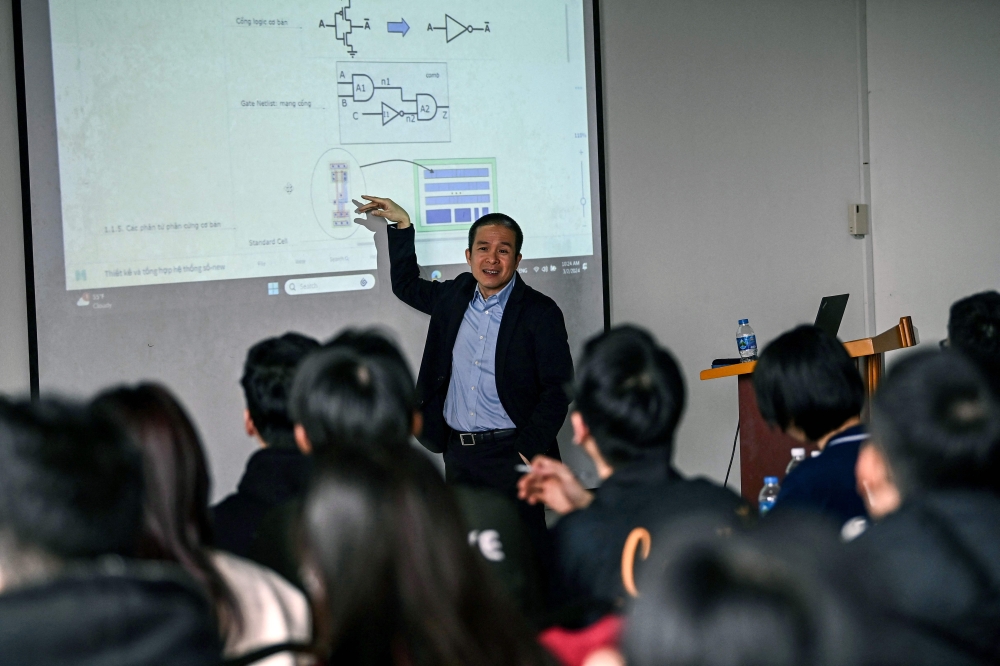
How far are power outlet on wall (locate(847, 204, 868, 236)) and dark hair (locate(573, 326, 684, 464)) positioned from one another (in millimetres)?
3487

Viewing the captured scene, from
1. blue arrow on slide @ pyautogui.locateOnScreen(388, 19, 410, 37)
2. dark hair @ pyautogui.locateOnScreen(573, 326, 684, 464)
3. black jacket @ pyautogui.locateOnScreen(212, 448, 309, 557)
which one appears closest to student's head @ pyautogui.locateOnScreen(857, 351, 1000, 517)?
dark hair @ pyautogui.locateOnScreen(573, 326, 684, 464)

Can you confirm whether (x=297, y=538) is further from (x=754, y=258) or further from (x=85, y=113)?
(x=754, y=258)

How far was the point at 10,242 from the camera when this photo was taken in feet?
10.5

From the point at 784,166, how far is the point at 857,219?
52cm

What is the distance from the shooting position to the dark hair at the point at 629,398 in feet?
5.11

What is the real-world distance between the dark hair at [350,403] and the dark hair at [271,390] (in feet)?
1.36

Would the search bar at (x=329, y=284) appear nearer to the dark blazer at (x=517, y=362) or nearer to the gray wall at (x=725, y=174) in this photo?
the dark blazer at (x=517, y=362)

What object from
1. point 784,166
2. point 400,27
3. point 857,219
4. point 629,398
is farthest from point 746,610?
point 857,219

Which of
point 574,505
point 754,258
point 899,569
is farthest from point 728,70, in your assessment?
point 899,569

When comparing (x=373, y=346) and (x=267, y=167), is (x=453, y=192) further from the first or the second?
(x=373, y=346)

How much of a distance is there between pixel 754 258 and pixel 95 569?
13.1 feet

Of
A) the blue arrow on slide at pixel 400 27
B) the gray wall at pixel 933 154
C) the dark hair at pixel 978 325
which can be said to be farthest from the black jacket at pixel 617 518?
the gray wall at pixel 933 154

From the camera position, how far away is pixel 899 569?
1.04 m

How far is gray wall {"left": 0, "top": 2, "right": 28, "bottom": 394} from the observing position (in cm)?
317
